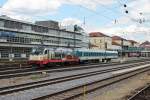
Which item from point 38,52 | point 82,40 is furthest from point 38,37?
point 38,52

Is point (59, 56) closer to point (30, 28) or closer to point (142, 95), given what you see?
point (142, 95)

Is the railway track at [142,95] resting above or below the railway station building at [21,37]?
below

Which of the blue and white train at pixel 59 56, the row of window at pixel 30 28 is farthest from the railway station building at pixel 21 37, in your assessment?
the blue and white train at pixel 59 56

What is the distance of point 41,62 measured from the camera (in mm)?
43062

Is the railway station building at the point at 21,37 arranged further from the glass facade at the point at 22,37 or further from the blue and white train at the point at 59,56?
the blue and white train at the point at 59,56

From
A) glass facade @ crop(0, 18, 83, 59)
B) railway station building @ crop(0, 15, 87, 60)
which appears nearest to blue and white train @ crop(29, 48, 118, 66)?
railway station building @ crop(0, 15, 87, 60)

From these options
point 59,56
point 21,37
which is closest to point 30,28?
point 21,37

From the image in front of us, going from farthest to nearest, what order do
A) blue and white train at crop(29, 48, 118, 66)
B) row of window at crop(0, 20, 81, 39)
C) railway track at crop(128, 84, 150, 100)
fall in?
row of window at crop(0, 20, 81, 39)
blue and white train at crop(29, 48, 118, 66)
railway track at crop(128, 84, 150, 100)

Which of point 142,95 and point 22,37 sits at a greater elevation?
point 22,37

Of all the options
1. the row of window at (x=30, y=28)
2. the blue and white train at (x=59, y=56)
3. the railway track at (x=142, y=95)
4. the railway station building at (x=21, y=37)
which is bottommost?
the railway track at (x=142, y=95)

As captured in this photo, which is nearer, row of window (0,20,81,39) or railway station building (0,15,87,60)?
railway station building (0,15,87,60)

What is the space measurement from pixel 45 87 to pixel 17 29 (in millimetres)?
66827

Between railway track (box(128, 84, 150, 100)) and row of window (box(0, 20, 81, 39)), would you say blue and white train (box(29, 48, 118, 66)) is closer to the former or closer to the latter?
railway track (box(128, 84, 150, 100))

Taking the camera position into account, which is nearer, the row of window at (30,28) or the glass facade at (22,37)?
the glass facade at (22,37)
